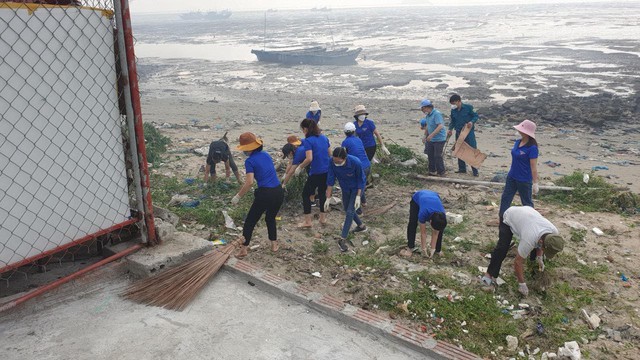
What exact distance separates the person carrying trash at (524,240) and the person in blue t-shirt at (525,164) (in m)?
1.10

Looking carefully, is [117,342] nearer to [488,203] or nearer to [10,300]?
[10,300]

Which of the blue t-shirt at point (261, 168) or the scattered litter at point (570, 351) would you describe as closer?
the scattered litter at point (570, 351)

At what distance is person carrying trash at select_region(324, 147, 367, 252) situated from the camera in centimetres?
539

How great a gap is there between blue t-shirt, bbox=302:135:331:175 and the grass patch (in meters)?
3.67

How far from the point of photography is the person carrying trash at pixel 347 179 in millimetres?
5390

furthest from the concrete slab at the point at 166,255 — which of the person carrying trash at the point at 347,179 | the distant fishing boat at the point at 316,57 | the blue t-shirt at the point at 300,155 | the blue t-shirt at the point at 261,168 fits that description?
the distant fishing boat at the point at 316,57

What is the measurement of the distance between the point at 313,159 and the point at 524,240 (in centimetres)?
271

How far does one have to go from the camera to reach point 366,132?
7.10 meters

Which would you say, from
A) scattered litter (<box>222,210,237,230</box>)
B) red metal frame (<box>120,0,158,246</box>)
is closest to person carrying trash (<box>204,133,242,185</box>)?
scattered litter (<box>222,210,237,230</box>)

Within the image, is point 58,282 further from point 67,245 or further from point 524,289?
point 524,289

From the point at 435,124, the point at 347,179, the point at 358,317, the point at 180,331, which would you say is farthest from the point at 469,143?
the point at 180,331

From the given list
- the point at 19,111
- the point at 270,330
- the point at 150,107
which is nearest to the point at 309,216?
the point at 270,330

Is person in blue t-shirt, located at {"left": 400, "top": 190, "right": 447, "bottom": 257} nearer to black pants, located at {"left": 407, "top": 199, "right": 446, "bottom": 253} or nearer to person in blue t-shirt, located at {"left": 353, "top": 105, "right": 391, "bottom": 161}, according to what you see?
black pants, located at {"left": 407, "top": 199, "right": 446, "bottom": 253}

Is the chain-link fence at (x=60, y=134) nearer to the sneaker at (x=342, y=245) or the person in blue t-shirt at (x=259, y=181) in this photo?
the person in blue t-shirt at (x=259, y=181)
